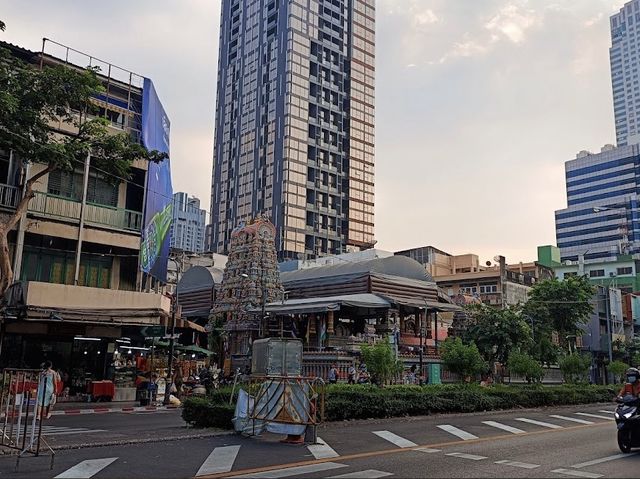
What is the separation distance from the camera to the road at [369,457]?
32.4 feet

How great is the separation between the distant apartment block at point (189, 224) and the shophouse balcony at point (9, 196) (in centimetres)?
9731

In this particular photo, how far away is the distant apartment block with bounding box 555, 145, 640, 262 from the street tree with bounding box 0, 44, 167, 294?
123806mm

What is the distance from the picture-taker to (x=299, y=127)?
97625 millimetres

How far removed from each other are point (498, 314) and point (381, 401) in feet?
87.6

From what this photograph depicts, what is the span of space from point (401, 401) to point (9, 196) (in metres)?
17.3

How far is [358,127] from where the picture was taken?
105m

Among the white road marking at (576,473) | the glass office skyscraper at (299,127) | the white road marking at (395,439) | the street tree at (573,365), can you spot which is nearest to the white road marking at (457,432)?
the white road marking at (395,439)

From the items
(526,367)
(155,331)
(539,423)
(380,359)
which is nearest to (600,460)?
(539,423)

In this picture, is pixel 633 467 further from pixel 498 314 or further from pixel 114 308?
pixel 498 314

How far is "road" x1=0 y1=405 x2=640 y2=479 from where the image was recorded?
32.4 ft

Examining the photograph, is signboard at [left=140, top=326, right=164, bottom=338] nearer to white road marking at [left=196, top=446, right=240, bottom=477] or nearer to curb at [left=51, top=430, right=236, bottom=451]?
curb at [left=51, top=430, right=236, bottom=451]

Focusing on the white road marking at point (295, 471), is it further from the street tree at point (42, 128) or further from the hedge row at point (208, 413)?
the street tree at point (42, 128)

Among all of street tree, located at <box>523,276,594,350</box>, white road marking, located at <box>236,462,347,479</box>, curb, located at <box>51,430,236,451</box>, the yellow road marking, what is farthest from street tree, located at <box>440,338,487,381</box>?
street tree, located at <box>523,276,594,350</box>

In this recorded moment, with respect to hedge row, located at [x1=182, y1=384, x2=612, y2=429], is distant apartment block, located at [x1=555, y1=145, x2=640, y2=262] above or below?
above
